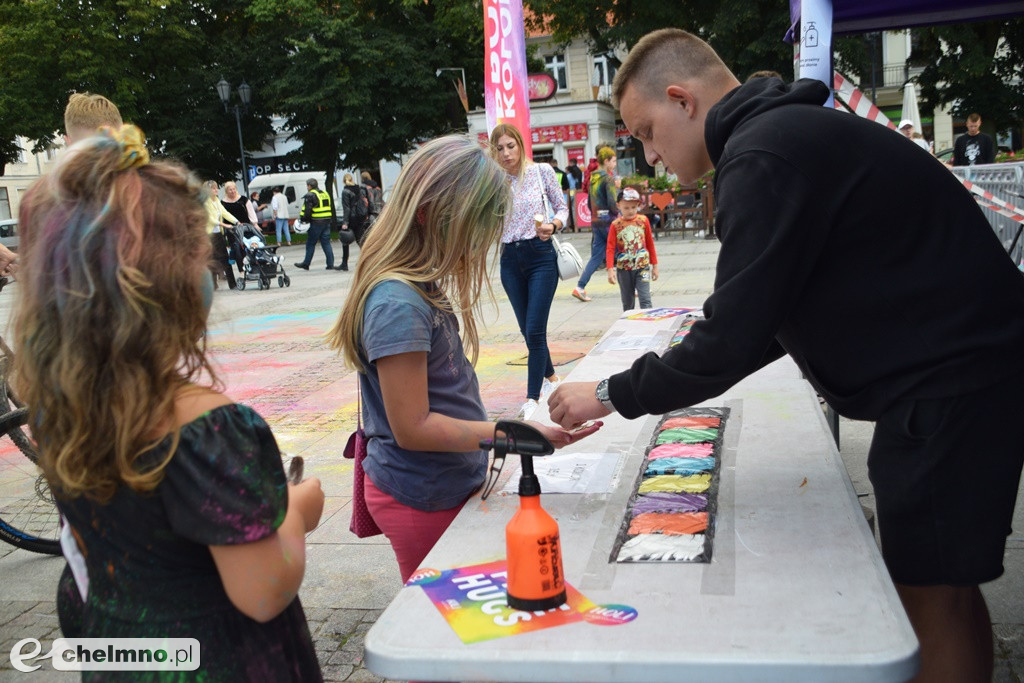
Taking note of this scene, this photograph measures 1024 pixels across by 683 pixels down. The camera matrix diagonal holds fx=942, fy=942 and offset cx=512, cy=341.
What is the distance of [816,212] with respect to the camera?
190cm

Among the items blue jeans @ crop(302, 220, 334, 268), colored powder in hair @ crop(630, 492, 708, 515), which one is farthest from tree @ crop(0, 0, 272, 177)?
colored powder in hair @ crop(630, 492, 708, 515)

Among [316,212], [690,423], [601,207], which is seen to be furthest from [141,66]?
[690,423]

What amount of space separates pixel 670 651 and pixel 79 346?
1000mm

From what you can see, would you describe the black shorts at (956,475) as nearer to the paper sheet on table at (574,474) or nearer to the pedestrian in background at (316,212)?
the paper sheet on table at (574,474)

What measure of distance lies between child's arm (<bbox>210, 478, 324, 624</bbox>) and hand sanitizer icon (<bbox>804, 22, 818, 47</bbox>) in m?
5.58

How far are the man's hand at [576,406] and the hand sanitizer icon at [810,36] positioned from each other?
460 cm

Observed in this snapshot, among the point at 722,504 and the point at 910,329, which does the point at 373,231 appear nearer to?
the point at 722,504

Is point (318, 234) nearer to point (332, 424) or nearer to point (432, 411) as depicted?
point (332, 424)

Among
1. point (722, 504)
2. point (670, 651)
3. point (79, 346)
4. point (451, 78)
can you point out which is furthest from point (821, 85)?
point (451, 78)

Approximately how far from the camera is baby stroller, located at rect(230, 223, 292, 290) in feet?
51.6

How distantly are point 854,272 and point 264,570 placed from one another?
128cm

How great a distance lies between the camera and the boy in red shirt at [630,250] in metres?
8.35

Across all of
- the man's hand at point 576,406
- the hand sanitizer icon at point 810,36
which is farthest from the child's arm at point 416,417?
the hand sanitizer icon at point 810,36

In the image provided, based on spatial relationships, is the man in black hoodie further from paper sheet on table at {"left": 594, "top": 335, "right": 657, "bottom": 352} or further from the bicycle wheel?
the bicycle wheel
